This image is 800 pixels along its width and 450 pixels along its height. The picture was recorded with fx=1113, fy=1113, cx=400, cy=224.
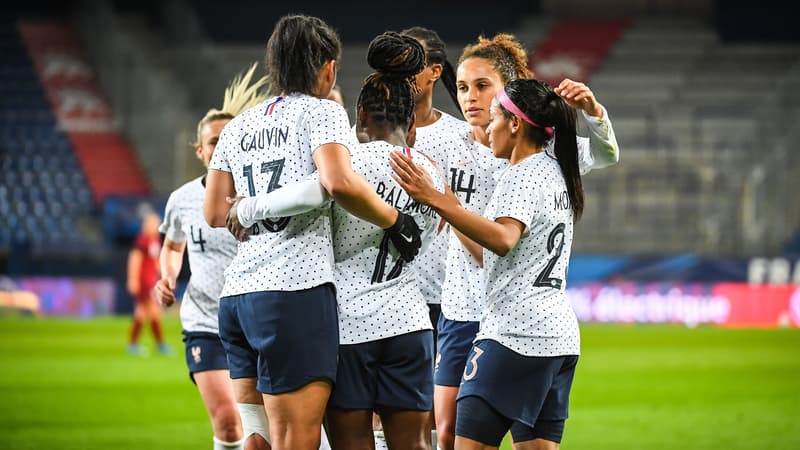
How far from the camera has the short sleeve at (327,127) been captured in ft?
13.4

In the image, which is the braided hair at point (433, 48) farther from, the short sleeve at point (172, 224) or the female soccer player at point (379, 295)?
the short sleeve at point (172, 224)

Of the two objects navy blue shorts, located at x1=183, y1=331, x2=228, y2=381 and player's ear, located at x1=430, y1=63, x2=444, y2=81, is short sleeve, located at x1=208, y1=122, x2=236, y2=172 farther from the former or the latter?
navy blue shorts, located at x1=183, y1=331, x2=228, y2=381

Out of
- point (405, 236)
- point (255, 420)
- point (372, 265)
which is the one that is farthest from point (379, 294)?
point (255, 420)

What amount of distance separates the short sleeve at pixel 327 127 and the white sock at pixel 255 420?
1488 millimetres

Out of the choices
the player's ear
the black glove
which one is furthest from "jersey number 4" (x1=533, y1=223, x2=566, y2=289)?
the player's ear

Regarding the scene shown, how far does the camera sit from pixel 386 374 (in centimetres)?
438

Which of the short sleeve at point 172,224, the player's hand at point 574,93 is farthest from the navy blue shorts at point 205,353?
the player's hand at point 574,93

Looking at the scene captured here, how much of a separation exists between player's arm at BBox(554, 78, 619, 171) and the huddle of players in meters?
0.02

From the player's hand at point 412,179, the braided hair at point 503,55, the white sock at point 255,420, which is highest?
the braided hair at point 503,55

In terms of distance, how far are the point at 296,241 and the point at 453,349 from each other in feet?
4.85

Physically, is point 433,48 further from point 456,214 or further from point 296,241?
point 296,241

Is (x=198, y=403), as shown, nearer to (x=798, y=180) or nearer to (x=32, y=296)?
(x=32, y=296)

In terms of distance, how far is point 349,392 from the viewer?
170 inches

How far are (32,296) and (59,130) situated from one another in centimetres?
730
